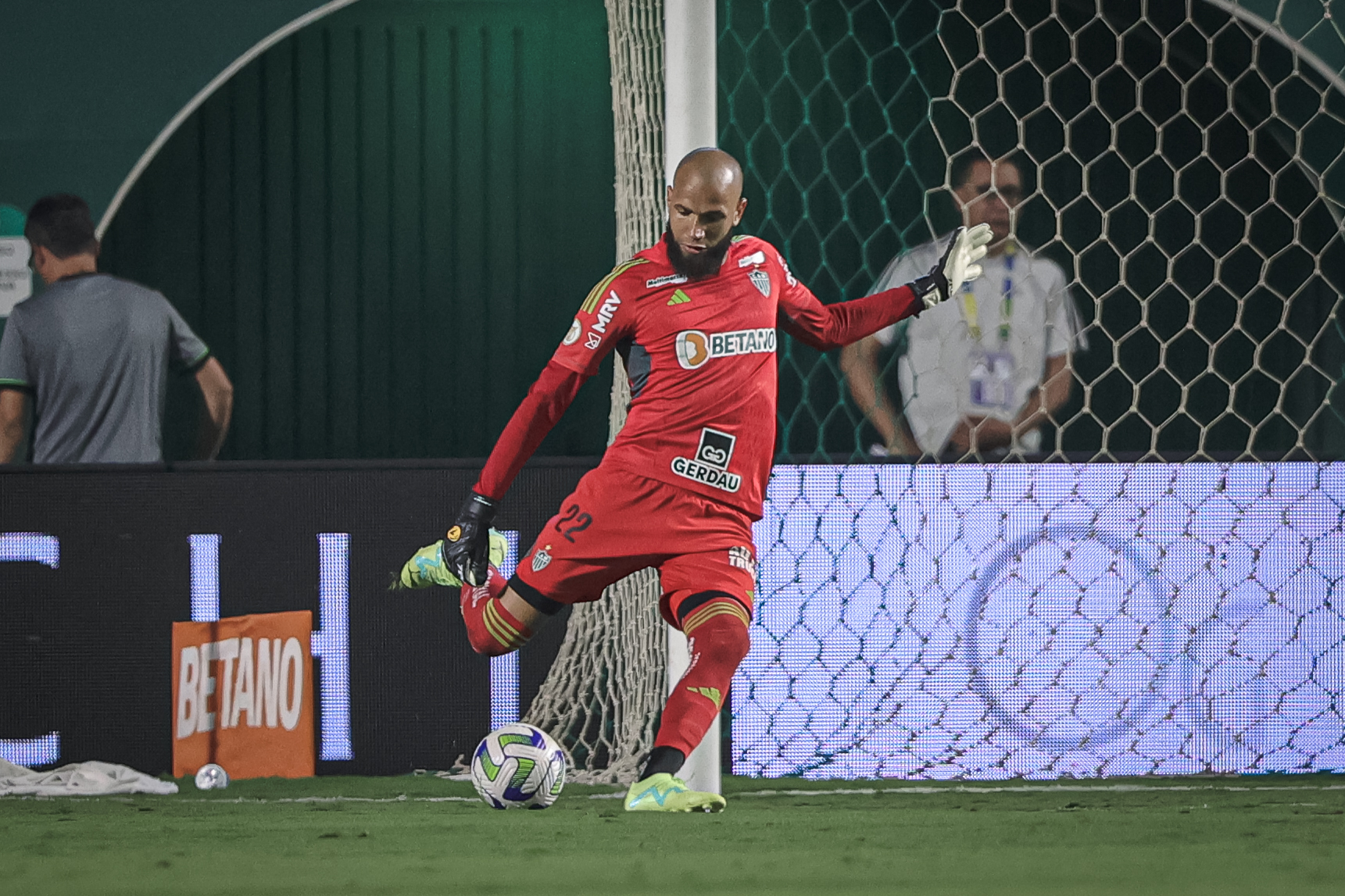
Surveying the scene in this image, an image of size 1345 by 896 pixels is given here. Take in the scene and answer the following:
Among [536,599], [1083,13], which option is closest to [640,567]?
[536,599]

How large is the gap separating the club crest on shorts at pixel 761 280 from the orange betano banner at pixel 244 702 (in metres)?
1.65

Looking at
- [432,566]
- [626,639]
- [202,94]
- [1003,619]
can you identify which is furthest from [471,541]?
[202,94]

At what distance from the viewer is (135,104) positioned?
6.19 m

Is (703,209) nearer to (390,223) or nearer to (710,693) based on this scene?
(710,693)

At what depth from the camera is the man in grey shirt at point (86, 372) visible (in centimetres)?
487

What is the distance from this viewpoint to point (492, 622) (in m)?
3.85

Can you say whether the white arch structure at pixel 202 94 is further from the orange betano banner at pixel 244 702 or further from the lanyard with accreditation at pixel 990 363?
the lanyard with accreditation at pixel 990 363

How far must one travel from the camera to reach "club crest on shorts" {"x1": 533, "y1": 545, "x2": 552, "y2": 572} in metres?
3.76

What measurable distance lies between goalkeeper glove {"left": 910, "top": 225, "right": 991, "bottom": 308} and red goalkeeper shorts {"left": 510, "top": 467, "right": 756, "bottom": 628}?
0.74m

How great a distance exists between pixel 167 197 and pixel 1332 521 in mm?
4674

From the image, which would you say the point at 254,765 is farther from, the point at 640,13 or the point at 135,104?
the point at 135,104

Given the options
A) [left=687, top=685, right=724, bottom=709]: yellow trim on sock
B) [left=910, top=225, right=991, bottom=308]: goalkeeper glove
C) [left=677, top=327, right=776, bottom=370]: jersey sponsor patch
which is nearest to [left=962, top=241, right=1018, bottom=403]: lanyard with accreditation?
[left=910, top=225, right=991, bottom=308]: goalkeeper glove

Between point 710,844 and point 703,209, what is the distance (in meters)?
1.47

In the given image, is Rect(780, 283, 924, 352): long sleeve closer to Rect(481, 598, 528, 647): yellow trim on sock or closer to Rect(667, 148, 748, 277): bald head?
Rect(667, 148, 748, 277): bald head
